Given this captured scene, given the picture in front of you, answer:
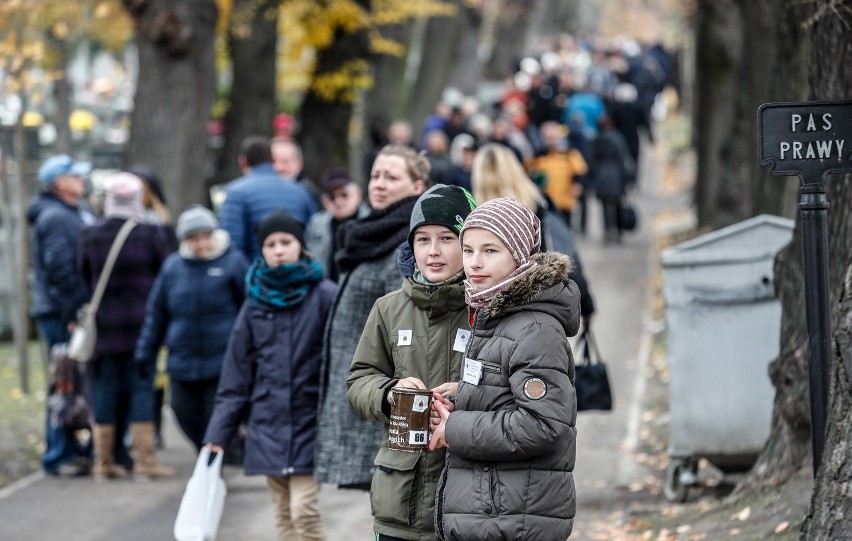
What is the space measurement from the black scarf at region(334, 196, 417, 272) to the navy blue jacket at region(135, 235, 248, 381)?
283 cm

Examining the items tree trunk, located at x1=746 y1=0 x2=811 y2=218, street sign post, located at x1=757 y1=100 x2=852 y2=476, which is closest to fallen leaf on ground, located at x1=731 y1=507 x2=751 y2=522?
street sign post, located at x1=757 y1=100 x2=852 y2=476

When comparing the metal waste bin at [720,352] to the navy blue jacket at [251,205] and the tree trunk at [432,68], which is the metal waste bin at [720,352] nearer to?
the navy blue jacket at [251,205]

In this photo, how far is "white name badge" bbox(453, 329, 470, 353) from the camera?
5.46 meters

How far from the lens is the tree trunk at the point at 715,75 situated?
18.5 m

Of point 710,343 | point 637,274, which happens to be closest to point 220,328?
point 710,343

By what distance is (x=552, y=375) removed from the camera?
15.7 ft

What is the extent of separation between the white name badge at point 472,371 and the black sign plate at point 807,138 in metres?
1.73

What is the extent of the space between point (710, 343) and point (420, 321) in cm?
357

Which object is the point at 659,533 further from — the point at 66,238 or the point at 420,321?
the point at 66,238

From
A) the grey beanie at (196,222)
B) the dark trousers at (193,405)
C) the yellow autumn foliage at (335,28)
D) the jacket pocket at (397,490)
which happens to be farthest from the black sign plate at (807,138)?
the yellow autumn foliage at (335,28)

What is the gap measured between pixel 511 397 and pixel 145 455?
19.5 feet

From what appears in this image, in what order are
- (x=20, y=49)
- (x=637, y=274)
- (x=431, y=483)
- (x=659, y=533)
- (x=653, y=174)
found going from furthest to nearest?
(x=653, y=174) < (x=637, y=274) < (x=20, y=49) < (x=659, y=533) < (x=431, y=483)

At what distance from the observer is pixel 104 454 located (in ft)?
34.2

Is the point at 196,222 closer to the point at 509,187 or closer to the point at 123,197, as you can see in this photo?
the point at 123,197
